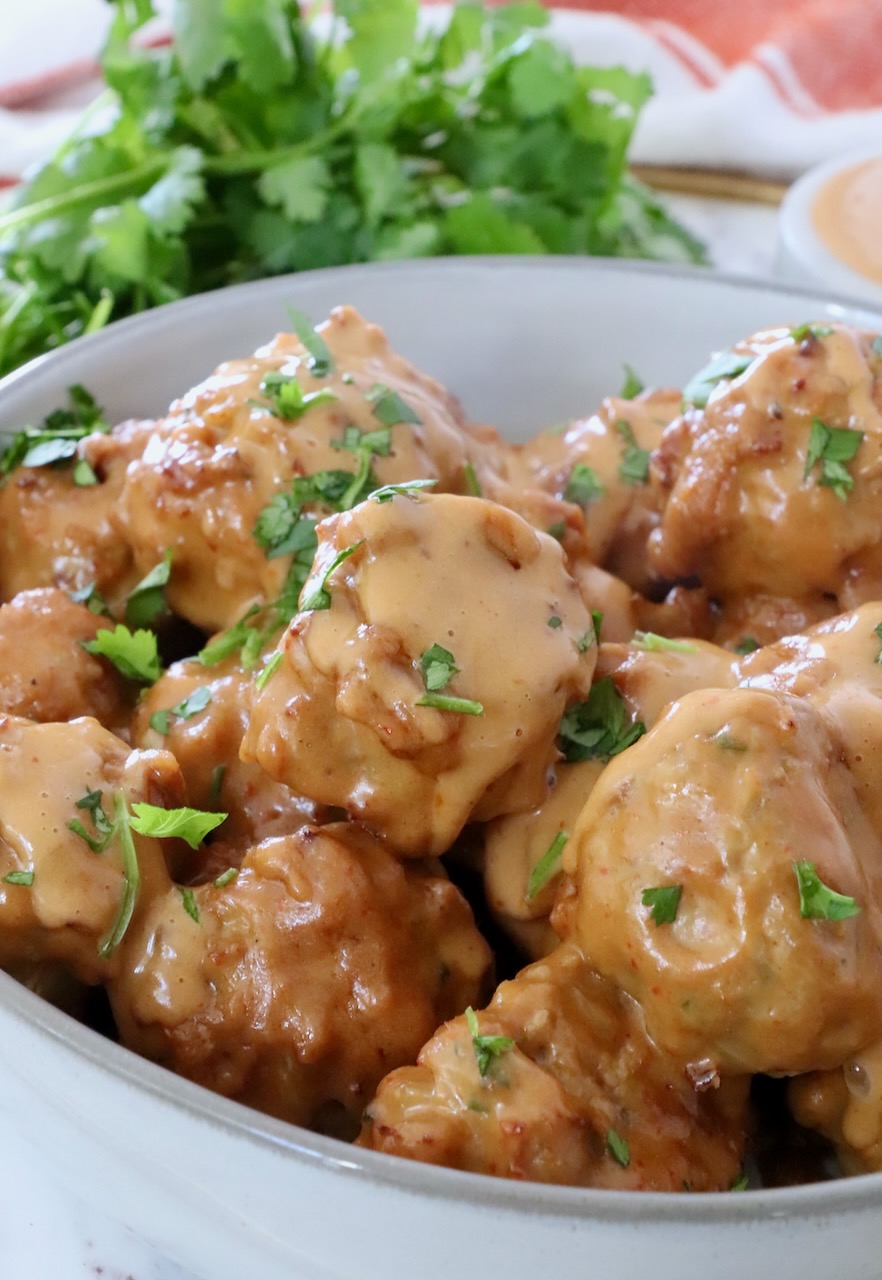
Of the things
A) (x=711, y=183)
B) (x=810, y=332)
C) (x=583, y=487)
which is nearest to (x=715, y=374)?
(x=810, y=332)

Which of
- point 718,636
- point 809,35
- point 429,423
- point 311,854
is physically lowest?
point 809,35

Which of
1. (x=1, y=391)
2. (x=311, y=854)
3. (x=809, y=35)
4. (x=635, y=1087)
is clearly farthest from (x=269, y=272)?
(x=809, y=35)

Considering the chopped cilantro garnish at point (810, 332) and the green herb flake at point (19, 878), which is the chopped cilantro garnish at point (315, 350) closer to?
the chopped cilantro garnish at point (810, 332)

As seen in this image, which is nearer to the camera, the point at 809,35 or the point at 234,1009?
the point at 234,1009

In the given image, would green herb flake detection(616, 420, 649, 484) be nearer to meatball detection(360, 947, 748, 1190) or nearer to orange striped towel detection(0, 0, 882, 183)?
meatball detection(360, 947, 748, 1190)

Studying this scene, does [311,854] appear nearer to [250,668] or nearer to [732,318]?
[250,668]

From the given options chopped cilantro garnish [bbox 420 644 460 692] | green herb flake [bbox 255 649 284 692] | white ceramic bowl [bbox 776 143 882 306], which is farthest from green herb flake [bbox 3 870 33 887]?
white ceramic bowl [bbox 776 143 882 306]
